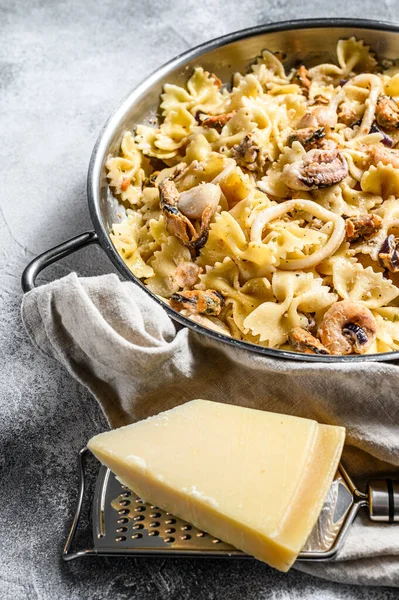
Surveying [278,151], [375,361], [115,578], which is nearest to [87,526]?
[115,578]

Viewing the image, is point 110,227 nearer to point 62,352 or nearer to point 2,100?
point 62,352

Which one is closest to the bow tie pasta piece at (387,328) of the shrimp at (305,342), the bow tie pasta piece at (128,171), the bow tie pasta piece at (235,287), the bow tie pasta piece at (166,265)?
the shrimp at (305,342)

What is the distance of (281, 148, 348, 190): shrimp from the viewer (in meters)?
4.12

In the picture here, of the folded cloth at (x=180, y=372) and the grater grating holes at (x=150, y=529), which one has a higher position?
the folded cloth at (x=180, y=372)

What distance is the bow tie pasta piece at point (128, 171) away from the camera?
446 centimetres

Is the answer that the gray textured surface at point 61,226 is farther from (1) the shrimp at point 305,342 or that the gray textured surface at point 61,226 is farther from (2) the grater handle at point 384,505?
(1) the shrimp at point 305,342

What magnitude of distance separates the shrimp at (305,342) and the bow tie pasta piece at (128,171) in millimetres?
1432

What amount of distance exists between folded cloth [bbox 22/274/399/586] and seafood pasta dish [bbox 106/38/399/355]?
0.83ft

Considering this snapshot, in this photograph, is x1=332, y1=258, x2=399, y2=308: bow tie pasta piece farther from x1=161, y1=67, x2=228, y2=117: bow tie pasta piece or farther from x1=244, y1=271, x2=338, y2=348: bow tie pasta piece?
x1=161, y1=67, x2=228, y2=117: bow tie pasta piece

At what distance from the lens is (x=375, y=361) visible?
3.32 metres

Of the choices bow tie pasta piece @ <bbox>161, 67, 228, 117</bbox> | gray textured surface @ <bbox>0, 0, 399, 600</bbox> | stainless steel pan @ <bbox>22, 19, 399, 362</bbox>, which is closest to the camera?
gray textured surface @ <bbox>0, 0, 399, 600</bbox>

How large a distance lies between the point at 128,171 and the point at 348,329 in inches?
69.7

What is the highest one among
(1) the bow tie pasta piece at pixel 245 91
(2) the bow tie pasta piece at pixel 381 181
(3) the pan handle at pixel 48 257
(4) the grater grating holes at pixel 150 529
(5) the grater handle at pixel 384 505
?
(1) the bow tie pasta piece at pixel 245 91

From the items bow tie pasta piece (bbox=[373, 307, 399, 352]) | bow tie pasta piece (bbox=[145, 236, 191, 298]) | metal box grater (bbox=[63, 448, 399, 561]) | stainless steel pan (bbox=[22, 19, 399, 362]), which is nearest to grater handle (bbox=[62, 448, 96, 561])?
metal box grater (bbox=[63, 448, 399, 561])
